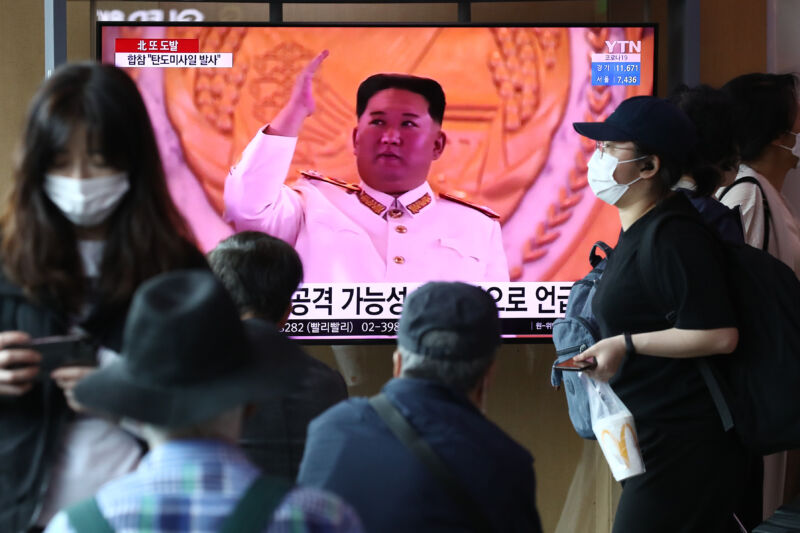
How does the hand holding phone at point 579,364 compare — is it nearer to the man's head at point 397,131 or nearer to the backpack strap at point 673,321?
the backpack strap at point 673,321

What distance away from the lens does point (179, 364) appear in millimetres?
1188

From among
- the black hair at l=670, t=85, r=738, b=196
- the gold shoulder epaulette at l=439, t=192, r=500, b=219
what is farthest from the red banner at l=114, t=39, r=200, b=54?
the black hair at l=670, t=85, r=738, b=196

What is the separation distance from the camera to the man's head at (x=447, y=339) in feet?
5.32

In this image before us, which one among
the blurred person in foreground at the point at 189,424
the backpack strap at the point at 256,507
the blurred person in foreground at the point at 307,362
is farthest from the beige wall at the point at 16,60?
the backpack strap at the point at 256,507

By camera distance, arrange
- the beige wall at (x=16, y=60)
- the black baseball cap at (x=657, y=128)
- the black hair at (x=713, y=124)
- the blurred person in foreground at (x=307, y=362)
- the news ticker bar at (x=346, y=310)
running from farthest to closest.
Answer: the beige wall at (x=16, y=60)
the news ticker bar at (x=346, y=310)
the black hair at (x=713, y=124)
the black baseball cap at (x=657, y=128)
the blurred person in foreground at (x=307, y=362)

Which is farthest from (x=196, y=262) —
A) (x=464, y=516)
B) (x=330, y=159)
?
(x=330, y=159)

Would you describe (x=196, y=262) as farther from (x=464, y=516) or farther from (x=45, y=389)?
(x=464, y=516)

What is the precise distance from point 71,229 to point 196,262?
201 mm

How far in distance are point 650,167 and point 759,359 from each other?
0.54 meters

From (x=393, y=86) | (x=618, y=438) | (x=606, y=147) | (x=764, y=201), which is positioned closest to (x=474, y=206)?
(x=393, y=86)

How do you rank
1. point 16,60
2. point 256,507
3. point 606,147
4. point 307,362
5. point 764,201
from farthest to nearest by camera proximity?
point 16,60, point 764,201, point 606,147, point 307,362, point 256,507

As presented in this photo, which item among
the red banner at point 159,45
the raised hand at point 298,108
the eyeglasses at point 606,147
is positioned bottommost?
the eyeglasses at point 606,147

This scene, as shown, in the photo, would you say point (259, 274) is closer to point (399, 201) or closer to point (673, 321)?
point (673, 321)

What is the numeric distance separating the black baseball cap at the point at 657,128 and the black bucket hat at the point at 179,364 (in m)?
1.55
